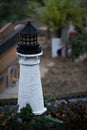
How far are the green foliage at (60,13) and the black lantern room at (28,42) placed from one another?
6.94 m

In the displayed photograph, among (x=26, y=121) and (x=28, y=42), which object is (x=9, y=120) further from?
(x=28, y=42)

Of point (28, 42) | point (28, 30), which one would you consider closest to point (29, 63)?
point (28, 42)

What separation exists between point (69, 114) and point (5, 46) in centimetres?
183

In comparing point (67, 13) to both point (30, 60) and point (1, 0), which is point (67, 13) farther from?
point (30, 60)

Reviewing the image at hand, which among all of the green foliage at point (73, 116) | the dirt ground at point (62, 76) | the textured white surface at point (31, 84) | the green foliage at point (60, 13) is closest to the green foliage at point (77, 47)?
the dirt ground at point (62, 76)

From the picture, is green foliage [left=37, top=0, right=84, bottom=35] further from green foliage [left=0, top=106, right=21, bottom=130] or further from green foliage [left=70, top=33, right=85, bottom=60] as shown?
green foliage [left=0, top=106, right=21, bottom=130]

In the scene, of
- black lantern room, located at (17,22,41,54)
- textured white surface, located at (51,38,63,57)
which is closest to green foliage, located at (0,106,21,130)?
black lantern room, located at (17,22,41,54)

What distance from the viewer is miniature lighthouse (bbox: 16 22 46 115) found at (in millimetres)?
4043

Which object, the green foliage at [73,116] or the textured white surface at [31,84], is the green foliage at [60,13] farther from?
the textured white surface at [31,84]

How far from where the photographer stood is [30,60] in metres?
4.04

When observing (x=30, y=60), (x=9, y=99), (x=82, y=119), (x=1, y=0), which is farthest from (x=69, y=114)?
(x=1, y=0)

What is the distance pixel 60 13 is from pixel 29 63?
23.6ft

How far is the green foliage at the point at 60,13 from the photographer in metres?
11.0

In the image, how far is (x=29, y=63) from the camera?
4.04 metres
